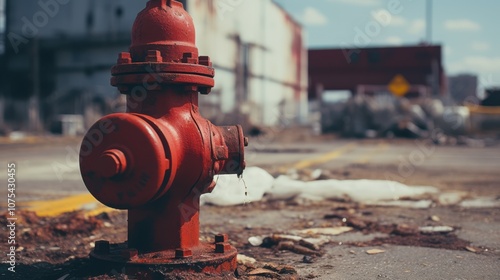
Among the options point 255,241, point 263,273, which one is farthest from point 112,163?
point 255,241

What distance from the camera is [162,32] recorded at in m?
2.30

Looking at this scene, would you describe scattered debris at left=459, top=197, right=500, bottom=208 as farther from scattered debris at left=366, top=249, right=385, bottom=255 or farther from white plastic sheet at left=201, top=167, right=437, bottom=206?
scattered debris at left=366, top=249, right=385, bottom=255

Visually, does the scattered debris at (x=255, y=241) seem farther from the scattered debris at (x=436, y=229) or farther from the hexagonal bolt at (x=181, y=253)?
the scattered debris at (x=436, y=229)

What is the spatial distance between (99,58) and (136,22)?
24.3 meters

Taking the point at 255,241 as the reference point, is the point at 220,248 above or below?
above

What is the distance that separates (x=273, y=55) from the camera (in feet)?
109

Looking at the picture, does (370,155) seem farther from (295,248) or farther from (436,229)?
(295,248)

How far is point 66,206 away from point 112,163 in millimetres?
2565

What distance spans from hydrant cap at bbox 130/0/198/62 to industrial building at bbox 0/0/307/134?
65.5 ft

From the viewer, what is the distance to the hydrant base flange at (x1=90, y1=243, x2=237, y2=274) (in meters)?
2.12

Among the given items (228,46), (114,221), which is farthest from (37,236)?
(228,46)

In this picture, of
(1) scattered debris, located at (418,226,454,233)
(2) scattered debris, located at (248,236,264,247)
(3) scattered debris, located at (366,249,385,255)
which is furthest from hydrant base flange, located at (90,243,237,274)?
(1) scattered debris, located at (418,226,454,233)

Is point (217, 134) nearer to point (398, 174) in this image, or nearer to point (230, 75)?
point (398, 174)

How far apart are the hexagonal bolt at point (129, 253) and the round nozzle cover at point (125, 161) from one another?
0.63 feet
